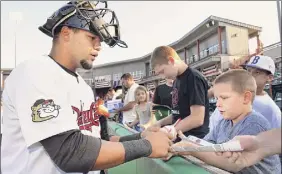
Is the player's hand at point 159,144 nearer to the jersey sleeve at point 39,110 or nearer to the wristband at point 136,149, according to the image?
the wristband at point 136,149

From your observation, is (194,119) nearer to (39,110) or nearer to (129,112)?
(39,110)

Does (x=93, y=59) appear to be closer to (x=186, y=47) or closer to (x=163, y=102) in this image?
(x=186, y=47)

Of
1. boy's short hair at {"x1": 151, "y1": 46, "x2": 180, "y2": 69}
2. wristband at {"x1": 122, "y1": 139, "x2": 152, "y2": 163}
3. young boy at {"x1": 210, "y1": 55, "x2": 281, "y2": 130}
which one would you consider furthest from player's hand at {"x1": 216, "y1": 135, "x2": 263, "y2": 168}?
young boy at {"x1": 210, "y1": 55, "x2": 281, "y2": 130}

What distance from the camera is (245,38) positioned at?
181cm

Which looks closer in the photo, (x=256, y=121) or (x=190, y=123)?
(x=256, y=121)

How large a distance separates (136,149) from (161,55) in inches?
61.3

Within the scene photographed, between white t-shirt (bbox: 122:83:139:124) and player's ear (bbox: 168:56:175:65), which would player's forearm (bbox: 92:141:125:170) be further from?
white t-shirt (bbox: 122:83:139:124)

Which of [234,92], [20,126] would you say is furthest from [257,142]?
[20,126]

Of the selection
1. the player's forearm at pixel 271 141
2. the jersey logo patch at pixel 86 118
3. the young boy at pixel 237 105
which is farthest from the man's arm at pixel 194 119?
the player's forearm at pixel 271 141

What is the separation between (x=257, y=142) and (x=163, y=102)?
3366 mm

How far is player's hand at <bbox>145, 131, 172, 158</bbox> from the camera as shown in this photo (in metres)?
1.42

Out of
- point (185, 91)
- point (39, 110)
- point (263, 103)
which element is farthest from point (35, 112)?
point (263, 103)

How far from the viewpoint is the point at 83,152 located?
1206 millimetres

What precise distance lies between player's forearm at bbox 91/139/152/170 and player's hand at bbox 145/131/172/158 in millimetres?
61
